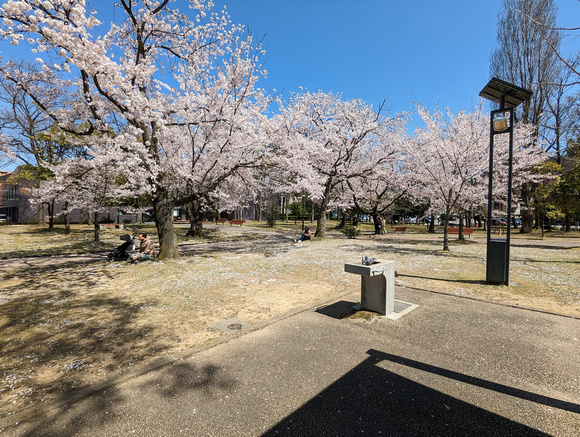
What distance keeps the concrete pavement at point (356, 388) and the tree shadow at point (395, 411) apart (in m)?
0.01

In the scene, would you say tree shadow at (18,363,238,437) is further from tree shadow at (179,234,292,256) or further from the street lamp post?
tree shadow at (179,234,292,256)

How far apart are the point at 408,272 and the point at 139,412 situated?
887 cm

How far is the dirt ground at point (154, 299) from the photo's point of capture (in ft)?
12.6

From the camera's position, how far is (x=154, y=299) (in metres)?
6.65

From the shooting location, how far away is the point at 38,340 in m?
4.59

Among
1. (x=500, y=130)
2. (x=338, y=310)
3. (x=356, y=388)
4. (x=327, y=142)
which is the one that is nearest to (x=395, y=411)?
(x=356, y=388)

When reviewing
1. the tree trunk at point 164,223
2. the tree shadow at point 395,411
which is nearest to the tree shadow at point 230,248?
the tree trunk at point 164,223

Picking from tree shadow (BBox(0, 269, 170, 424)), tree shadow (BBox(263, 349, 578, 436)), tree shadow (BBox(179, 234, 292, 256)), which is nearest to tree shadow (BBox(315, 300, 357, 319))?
tree shadow (BBox(263, 349, 578, 436))

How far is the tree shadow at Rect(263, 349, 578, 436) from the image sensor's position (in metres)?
2.63

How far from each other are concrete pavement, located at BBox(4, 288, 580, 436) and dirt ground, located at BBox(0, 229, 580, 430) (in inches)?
26.9

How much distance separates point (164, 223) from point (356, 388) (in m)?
9.88

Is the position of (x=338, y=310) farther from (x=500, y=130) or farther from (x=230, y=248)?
(x=230, y=248)

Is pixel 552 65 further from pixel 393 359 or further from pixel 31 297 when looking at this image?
pixel 31 297

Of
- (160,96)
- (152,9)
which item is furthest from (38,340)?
(152,9)
